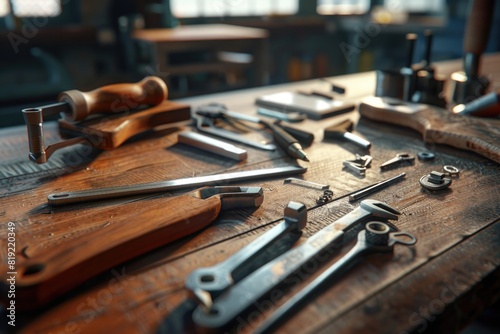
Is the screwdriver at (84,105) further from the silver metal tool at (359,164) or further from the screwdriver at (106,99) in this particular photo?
the silver metal tool at (359,164)

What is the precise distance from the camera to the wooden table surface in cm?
48

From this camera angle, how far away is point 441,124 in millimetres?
1077

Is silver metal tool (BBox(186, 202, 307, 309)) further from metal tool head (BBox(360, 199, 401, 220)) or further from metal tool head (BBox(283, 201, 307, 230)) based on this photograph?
metal tool head (BBox(360, 199, 401, 220))

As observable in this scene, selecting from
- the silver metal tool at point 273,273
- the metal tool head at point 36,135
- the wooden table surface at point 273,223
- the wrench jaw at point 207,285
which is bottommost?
the wooden table surface at point 273,223

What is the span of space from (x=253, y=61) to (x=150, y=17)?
1.06 metres

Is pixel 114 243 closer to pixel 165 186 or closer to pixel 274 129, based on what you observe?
pixel 165 186

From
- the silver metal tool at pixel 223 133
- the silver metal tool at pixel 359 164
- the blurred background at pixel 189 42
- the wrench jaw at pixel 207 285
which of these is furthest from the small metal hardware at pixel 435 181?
the blurred background at pixel 189 42

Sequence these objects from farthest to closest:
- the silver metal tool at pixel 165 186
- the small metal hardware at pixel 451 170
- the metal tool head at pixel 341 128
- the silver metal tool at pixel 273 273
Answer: the metal tool head at pixel 341 128, the small metal hardware at pixel 451 170, the silver metal tool at pixel 165 186, the silver metal tool at pixel 273 273

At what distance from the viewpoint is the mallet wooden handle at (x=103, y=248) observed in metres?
0.49

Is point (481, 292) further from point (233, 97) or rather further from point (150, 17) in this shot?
point (150, 17)

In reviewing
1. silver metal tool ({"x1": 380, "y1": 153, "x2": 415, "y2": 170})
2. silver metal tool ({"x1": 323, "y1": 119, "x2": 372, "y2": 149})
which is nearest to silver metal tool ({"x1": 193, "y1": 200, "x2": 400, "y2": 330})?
silver metal tool ({"x1": 380, "y1": 153, "x2": 415, "y2": 170})

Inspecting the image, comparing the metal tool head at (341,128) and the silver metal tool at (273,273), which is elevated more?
the metal tool head at (341,128)

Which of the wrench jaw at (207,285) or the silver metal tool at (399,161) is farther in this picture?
the silver metal tool at (399,161)

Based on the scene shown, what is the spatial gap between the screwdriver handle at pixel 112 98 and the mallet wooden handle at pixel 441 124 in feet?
1.97
